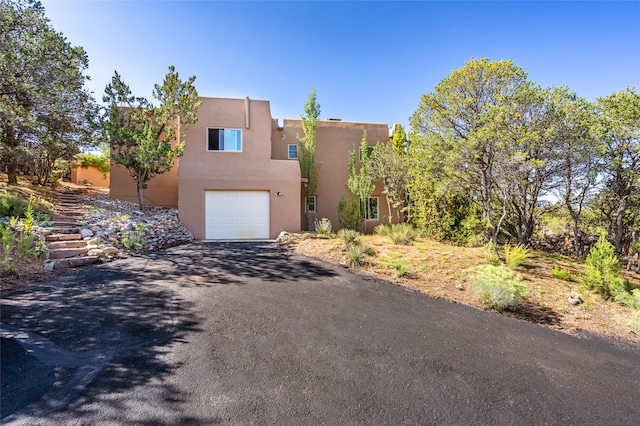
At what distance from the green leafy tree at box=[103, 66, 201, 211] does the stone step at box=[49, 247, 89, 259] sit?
17.8 ft

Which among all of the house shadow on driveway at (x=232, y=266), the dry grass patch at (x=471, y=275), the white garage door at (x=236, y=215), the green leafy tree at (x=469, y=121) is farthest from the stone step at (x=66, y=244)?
the green leafy tree at (x=469, y=121)

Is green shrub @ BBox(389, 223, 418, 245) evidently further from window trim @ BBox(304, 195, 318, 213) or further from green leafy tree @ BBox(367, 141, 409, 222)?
window trim @ BBox(304, 195, 318, 213)

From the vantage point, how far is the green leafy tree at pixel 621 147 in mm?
8969

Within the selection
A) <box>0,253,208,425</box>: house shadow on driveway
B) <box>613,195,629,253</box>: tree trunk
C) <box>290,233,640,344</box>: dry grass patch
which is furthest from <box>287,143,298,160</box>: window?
<box>613,195,629,253</box>: tree trunk

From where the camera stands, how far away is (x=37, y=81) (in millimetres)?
9406

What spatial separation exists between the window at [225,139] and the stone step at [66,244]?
6761mm

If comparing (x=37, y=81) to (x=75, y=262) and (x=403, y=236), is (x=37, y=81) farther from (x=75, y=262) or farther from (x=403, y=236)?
(x=403, y=236)

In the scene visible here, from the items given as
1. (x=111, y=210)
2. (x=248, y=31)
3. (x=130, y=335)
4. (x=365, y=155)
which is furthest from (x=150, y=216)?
(x=365, y=155)

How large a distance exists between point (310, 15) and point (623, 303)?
12.0 metres

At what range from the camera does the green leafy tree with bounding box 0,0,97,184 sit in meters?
8.52

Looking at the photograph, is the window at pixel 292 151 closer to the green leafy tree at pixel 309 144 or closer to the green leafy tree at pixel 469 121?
the green leafy tree at pixel 309 144

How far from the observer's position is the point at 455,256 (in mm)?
8695

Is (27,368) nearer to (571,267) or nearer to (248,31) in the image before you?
(248,31)

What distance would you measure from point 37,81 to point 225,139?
6492 millimetres
